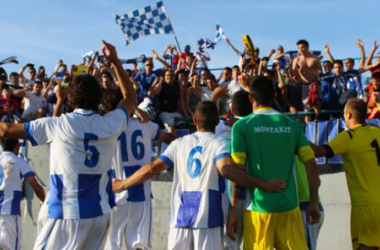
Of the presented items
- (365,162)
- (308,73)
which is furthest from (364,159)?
(308,73)

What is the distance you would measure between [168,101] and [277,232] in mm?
8045

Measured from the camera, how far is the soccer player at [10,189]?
891cm

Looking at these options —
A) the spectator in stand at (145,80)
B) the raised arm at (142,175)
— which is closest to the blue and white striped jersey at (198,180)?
the raised arm at (142,175)

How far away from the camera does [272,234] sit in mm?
5930

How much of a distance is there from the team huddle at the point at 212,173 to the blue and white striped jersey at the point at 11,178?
2049 millimetres

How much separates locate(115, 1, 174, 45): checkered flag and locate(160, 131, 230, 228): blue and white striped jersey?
12757mm

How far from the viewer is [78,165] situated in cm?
563

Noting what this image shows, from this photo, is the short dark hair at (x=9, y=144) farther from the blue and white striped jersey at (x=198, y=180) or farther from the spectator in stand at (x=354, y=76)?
the spectator in stand at (x=354, y=76)

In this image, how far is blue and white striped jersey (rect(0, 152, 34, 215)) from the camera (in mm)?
8906

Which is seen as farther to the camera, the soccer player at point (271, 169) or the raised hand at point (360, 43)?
the raised hand at point (360, 43)

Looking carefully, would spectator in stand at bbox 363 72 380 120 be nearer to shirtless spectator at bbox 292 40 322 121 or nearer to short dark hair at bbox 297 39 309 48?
shirtless spectator at bbox 292 40 322 121

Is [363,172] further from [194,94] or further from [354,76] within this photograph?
[194,94]

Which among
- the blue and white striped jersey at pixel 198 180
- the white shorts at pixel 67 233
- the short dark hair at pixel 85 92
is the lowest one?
the white shorts at pixel 67 233

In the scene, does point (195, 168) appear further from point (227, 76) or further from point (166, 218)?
point (227, 76)
